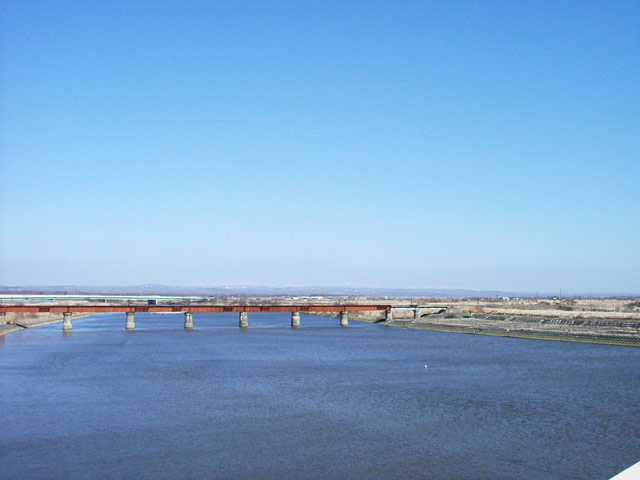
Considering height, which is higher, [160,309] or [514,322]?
[160,309]

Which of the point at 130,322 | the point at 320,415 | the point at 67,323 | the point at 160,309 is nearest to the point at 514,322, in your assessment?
the point at 160,309

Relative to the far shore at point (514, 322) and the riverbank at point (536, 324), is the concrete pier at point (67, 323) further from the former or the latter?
the riverbank at point (536, 324)

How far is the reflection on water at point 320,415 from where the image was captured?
79.7ft

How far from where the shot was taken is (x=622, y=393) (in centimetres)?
3866

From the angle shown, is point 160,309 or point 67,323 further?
point 160,309

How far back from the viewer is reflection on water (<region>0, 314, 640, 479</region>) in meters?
24.3

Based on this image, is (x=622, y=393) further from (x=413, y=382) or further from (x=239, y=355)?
(x=239, y=355)

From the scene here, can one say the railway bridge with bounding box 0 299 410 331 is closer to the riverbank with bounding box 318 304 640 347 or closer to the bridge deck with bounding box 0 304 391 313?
the bridge deck with bounding box 0 304 391 313

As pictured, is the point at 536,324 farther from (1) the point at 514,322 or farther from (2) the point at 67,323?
(2) the point at 67,323

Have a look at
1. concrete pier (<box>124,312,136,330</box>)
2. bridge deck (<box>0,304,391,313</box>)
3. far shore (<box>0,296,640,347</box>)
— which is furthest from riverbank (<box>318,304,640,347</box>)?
concrete pier (<box>124,312,136,330</box>)

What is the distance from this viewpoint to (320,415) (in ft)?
108

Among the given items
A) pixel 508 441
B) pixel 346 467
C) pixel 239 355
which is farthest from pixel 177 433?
pixel 239 355

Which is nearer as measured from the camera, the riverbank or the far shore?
the riverbank

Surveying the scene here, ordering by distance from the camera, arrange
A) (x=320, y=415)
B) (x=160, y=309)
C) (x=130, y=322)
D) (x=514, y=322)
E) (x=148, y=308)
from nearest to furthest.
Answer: (x=320, y=415), (x=160, y=309), (x=148, y=308), (x=130, y=322), (x=514, y=322)
